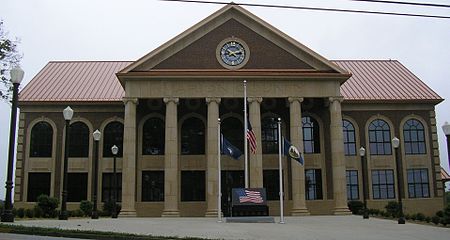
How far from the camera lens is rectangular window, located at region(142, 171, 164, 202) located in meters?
40.4

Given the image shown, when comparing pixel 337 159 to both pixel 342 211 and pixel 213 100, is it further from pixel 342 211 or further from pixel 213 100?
pixel 213 100

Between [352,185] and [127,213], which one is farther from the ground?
[352,185]

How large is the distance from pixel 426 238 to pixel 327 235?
147 inches

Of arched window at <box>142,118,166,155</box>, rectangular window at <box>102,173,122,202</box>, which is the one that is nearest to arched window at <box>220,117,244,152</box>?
arched window at <box>142,118,166,155</box>

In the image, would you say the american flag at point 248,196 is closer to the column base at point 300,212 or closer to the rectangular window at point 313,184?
the column base at point 300,212

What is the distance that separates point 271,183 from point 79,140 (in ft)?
51.2

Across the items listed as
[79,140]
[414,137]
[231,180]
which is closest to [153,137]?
[79,140]

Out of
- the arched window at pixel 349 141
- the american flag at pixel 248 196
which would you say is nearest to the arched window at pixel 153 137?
the american flag at pixel 248 196

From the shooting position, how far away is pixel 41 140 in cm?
4284

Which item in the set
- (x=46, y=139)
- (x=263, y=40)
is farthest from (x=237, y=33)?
(x=46, y=139)

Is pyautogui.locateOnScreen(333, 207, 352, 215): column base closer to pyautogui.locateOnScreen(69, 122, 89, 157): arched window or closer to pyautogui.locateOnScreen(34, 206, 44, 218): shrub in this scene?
pyautogui.locateOnScreen(34, 206, 44, 218): shrub

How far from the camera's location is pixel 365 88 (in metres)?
46.2

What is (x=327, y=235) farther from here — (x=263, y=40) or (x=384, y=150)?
(x=384, y=150)

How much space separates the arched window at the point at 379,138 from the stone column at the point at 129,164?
19.4 m
